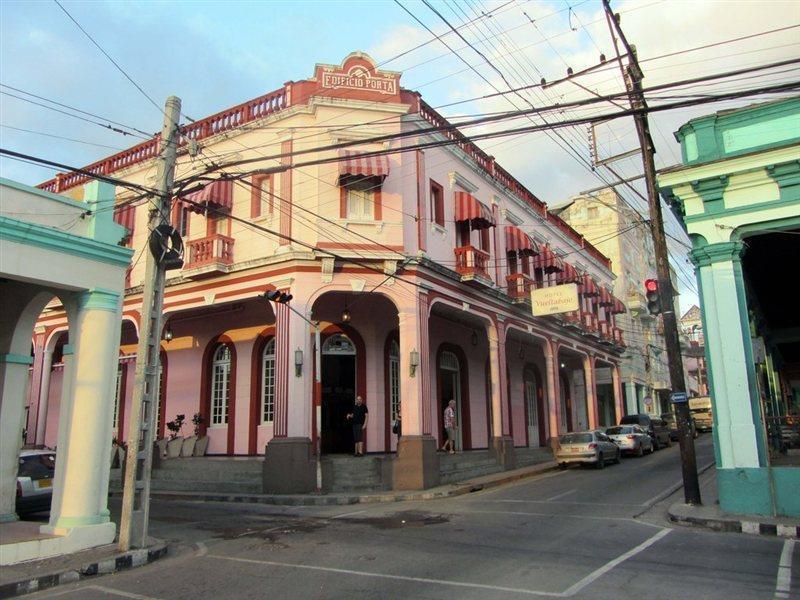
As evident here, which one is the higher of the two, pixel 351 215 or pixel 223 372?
pixel 351 215

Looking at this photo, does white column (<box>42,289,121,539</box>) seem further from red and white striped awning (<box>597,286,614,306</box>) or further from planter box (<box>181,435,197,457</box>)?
red and white striped awning (<box>597,286,614,306</box>)

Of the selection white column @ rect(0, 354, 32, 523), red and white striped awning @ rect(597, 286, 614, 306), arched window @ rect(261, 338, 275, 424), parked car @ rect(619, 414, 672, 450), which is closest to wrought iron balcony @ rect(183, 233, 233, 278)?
arched window @ rect(261, 338, 275, 424)

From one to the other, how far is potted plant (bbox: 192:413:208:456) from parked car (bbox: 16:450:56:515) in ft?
24.6

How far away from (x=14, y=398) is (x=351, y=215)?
399 inches

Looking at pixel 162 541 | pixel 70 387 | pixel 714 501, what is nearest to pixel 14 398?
pixel 70 387

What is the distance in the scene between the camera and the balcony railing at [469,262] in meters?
20.9

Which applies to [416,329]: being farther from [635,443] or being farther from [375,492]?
[635,443]

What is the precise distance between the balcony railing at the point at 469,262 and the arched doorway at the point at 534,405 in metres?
10.6

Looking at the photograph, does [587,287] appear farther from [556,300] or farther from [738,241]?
[738,241]

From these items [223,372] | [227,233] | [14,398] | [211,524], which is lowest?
[211,524]

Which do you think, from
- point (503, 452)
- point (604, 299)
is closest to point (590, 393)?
point (604, 299)

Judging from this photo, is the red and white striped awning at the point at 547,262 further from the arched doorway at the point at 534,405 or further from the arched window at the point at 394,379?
the arched window at the point at 394,379

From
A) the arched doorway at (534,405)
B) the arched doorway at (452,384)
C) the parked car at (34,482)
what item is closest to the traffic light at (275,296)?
the parked car at (34,482)

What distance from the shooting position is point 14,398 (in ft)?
36.9
